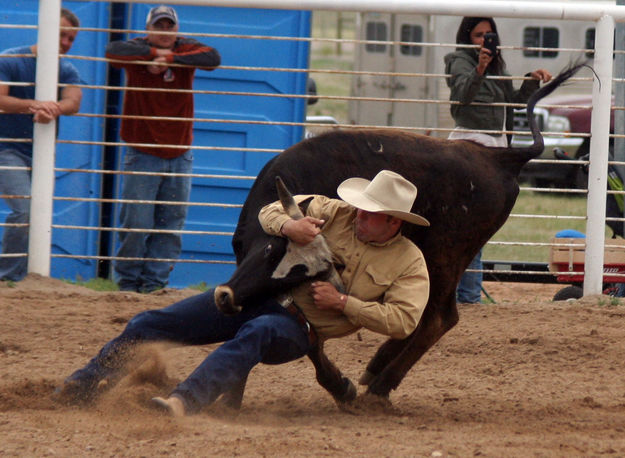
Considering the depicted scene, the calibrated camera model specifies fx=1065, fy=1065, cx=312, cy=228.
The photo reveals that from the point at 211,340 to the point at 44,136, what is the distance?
3.01 m

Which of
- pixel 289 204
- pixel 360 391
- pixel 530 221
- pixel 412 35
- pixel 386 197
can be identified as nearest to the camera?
pixel 386 197

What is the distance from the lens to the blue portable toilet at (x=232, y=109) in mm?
8539

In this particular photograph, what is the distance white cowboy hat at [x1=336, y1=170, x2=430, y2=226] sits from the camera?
167 inches

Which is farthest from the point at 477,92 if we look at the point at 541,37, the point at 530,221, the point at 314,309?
the point at 541,37

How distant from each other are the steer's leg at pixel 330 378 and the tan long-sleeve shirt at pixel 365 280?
21 cm

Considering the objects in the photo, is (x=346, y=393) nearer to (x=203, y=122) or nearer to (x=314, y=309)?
(x=314, y=309)

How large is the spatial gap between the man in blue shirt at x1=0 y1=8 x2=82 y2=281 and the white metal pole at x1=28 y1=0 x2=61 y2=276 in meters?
0.07

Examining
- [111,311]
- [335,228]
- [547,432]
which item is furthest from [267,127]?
[547,432]

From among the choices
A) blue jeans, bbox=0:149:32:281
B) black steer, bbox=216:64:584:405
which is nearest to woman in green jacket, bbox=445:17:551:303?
black steer, bbox=216:64:584:405

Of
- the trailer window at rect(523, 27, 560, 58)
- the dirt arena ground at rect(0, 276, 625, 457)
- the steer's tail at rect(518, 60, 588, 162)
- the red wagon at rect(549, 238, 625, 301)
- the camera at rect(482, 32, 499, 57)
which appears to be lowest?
the dirt arena ground at rect(0, 276, 625, 457)

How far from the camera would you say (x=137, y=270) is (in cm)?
752

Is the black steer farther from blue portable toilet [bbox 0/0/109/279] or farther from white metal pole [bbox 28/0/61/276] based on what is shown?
blue portable toilet [bbox 0/0/109/279]

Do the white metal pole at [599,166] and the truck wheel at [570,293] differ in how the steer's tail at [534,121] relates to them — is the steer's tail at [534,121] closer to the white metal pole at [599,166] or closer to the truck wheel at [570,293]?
the white metal pole at [599,166]

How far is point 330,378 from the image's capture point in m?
4.79
